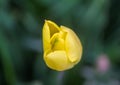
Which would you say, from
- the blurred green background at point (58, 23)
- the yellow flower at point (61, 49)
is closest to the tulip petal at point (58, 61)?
the yellow flower at point (61, 49)

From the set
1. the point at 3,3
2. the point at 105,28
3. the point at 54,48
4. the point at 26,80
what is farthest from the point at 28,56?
the point at 54,48

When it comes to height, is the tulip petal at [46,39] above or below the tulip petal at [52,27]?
below

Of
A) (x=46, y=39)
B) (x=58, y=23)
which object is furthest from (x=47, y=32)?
(x=58, y=23)

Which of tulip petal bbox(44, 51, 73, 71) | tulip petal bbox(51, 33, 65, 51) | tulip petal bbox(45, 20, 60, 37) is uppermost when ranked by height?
tulip petal bbox(45, 20, 60, 37)

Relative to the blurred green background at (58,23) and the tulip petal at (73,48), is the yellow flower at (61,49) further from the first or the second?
the blurred green background at (58,23)

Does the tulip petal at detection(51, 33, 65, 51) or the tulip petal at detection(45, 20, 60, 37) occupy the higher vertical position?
the tulip petal at detection(45, 20, 60, 37)

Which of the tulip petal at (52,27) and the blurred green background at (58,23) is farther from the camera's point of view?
the blurred green background at (58,23)

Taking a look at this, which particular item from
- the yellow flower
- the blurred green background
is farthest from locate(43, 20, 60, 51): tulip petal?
the blurred green background

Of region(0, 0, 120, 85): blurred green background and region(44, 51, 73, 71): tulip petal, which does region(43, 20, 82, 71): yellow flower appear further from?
region(0, 0, 120, 85): blurred green background
